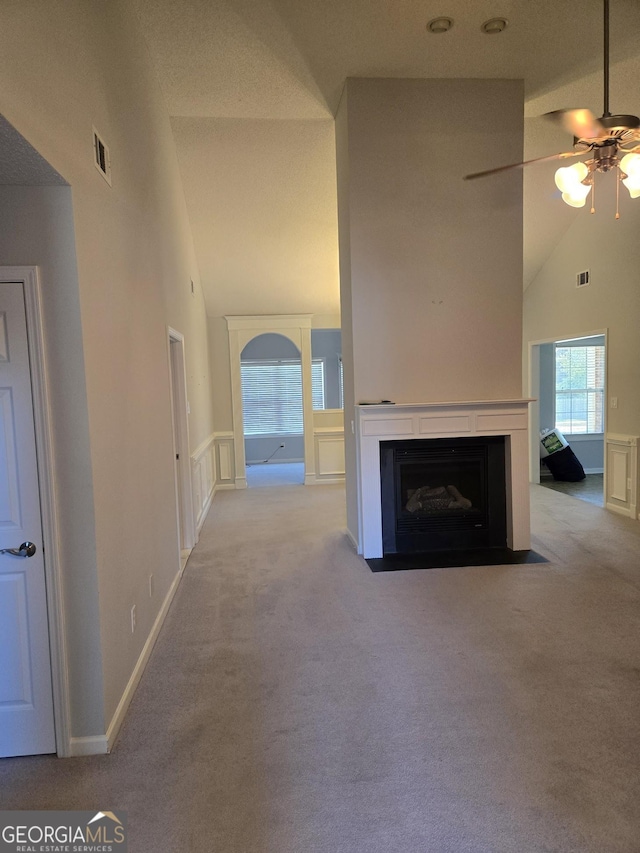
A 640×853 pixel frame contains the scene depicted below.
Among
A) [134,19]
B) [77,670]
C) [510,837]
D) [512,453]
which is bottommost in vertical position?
[510,837]

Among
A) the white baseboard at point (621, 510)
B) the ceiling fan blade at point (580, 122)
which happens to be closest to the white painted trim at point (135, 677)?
the ceiling fan blade at point (580, 122)

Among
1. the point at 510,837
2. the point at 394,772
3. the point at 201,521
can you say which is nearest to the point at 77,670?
the point at 394,772

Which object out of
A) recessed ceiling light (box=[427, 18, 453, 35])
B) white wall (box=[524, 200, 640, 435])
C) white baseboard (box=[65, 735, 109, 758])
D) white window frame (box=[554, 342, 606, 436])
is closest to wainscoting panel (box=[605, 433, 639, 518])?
white wall (box=[524, 200, 640, 435])

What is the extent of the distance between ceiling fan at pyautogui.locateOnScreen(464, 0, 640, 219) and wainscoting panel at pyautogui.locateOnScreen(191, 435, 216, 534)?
3803mm

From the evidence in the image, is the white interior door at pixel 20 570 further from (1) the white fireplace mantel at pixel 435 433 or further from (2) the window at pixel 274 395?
(2) the window at pixel 274 395

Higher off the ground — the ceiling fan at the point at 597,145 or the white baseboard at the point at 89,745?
the ceiling fan at the point at 597,145

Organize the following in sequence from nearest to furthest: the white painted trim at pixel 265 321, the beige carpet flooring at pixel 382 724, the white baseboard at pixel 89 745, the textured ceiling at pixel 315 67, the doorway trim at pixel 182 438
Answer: the beige carpet flooring at pixel 382 724, the white baseboard at pixel 89 745, the textured ceiling at pixel 315 67, the doorway trim at pixel 182 438, the white painted trim at pixel 265 321

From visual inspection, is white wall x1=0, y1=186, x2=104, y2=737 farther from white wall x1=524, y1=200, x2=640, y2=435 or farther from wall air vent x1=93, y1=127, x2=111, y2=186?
white wall x1=524, y1=200, x2=640, y2=435

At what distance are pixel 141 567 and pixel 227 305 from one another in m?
5.26

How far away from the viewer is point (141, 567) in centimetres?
285

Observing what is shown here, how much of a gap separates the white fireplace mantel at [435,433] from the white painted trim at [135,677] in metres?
1.71

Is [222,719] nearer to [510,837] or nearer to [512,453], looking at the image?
[510,837]

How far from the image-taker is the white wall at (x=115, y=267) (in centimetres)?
183

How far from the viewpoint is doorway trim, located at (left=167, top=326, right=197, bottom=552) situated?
461 cm
